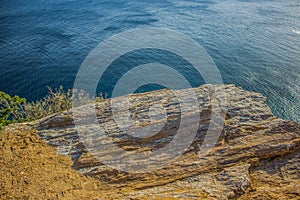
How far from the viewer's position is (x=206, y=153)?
13922mm

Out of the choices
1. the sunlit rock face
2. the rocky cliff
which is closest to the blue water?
the sunlit rock face

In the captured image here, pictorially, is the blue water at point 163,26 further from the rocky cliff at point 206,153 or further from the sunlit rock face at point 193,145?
the rocky cliff at point 206,153

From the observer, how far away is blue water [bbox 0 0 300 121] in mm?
41531

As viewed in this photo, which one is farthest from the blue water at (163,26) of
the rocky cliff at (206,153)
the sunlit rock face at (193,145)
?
the rocky cliff at (206,153)

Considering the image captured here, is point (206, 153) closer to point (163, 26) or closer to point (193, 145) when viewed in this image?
point (193, 145)

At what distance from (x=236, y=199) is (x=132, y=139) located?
7262 mm

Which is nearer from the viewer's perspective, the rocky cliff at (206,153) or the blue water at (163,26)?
the rocky cliff at (206,153)

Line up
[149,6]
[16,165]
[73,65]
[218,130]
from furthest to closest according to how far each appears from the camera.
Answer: [149,6], [73,65], [218,130], [16,165]

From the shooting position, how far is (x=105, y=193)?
12.3m

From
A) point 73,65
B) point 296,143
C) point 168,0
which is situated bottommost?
point 73,65

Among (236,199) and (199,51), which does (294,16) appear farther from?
(236,199)

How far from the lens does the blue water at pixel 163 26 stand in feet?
136

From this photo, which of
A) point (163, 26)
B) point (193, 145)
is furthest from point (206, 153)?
point (163, 26)

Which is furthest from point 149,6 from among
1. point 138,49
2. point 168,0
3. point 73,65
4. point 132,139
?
point 132,139
